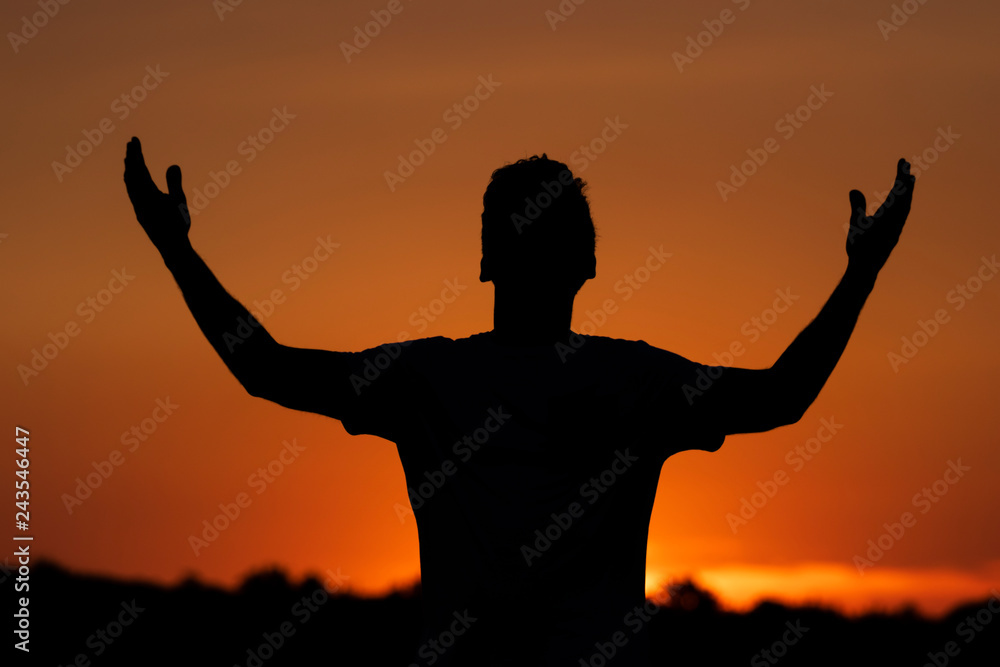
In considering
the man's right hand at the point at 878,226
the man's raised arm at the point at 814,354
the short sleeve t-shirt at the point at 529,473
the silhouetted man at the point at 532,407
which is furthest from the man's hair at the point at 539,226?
the man's right hand at the point at 878,226

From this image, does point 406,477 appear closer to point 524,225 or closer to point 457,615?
point 457,615

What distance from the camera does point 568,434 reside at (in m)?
2.89

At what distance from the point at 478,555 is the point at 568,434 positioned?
0.33 meters

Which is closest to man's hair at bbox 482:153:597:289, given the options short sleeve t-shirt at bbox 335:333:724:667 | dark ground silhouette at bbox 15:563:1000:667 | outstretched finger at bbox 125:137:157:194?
short sleeve t-shirt at bbox 335:333:724:667

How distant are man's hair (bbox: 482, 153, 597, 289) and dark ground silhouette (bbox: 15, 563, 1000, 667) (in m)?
7.79

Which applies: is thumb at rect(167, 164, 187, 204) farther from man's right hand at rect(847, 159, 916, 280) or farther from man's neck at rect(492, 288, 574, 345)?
man's right hand at rect(847, 159, 916, 280)

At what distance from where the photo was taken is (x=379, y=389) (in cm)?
291

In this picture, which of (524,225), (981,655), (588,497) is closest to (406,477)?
(588,497)

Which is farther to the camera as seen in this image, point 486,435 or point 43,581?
point 43,581

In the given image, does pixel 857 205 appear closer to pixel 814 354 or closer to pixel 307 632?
pixel 814 354

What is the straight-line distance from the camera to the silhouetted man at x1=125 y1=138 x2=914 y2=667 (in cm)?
278

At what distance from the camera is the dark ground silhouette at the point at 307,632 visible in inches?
424

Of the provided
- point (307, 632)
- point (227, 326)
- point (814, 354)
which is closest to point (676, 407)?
point (814, 354)

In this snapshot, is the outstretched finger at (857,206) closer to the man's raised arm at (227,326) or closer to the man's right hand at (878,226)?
the man's right hand at (878,226)
